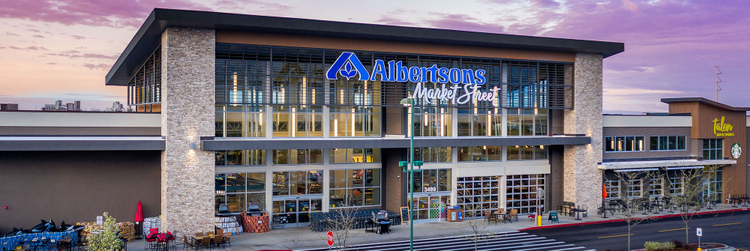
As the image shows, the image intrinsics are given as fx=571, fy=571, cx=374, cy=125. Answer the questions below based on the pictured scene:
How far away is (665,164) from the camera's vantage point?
3984 cm

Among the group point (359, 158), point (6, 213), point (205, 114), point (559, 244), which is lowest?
point (559, 244)

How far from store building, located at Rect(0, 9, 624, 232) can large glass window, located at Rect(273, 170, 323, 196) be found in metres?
0.08

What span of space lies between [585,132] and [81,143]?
2973 centimetres

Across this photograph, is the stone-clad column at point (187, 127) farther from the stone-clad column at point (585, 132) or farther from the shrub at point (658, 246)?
the stone-clad column at point (585, 132)

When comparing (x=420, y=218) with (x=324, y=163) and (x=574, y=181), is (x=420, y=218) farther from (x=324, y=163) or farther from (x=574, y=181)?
(x=574, y=181)

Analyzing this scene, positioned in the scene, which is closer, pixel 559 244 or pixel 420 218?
pixel 559 244

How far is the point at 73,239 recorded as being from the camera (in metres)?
26.5

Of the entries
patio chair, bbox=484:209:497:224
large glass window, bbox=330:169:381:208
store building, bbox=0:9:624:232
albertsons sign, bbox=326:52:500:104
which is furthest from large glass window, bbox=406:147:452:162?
patio chair, bbox=484:209:497:224

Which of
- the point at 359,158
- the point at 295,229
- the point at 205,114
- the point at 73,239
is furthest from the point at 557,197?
the point at 73,239

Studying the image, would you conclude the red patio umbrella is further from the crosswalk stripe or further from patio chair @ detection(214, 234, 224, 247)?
the crosswalk stripe

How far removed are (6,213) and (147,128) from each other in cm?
750

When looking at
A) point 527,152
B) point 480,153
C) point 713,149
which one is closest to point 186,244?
point 480,153

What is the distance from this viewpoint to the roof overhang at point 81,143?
25203mm

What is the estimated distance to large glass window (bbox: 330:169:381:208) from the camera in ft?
111
